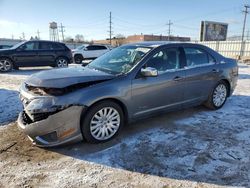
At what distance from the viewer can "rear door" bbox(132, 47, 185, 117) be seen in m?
4.23

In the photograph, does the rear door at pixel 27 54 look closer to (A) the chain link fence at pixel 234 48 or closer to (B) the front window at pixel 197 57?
(B) the front window at pixel 197 57

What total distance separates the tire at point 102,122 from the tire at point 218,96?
2.50 meters

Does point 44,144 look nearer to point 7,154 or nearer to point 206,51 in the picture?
point 7,154

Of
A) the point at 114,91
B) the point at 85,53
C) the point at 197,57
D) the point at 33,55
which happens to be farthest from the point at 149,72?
the point at 85,53

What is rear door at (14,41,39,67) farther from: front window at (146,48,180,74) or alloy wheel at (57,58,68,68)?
front window at (146,48,180,74)

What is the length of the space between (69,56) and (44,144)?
10695 mm

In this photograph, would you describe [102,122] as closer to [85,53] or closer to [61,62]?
[61,62]

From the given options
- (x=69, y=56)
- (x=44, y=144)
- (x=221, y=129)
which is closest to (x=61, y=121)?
(x=44, y=144)

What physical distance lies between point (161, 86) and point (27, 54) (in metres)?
9.72

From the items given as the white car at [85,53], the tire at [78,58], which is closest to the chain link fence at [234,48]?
the white car at [85,53]

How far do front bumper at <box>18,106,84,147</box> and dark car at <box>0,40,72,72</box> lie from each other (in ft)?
31.4

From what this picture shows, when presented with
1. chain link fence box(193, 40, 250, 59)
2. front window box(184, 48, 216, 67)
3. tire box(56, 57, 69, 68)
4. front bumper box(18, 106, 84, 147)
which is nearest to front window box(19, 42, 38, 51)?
tire box(56, 57, 69, 68)

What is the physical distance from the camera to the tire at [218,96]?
5648 mm

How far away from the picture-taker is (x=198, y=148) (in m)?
3.87
